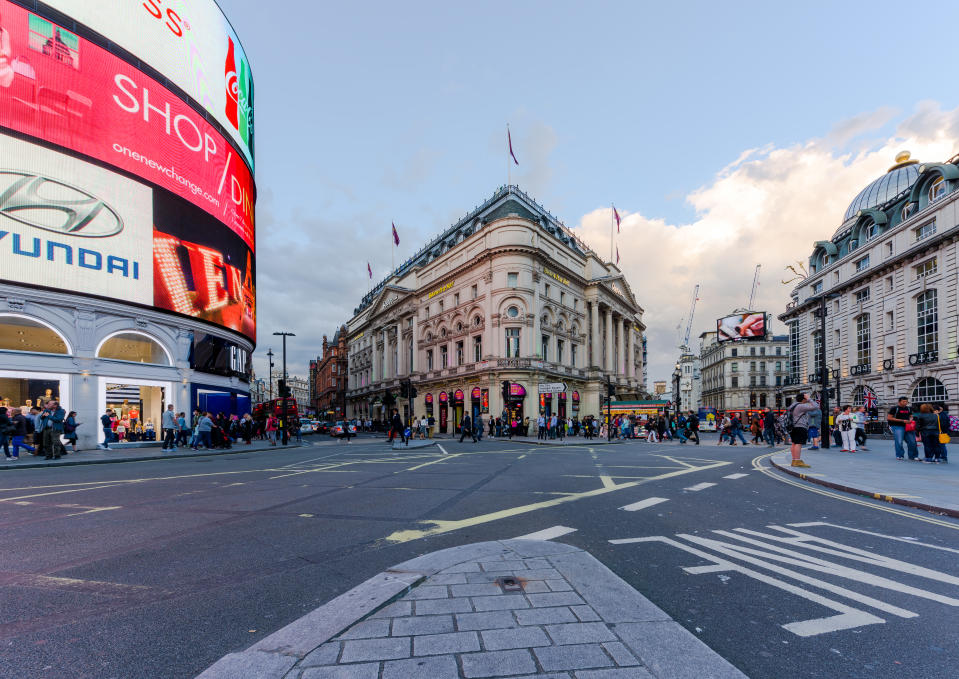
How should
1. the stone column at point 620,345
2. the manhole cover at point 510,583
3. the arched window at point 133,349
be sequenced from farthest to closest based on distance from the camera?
the stone column at point 620,345 < the arched window at point 133,349 < the manhole cover at point 510,583

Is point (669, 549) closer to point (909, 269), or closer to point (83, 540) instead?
point (83, 540)

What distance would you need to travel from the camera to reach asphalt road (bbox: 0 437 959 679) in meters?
2.74

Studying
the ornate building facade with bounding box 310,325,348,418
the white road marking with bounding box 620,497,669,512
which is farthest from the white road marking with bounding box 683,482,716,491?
the ornate building facade with bounding box 310,325,348,418

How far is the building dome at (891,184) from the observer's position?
50688mm

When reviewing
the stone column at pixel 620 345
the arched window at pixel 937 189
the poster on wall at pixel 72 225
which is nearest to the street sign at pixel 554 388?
the poster on wall at pixel 72 225

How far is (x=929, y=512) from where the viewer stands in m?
6.57

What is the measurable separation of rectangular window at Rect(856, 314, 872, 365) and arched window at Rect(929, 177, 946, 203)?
12.3 metres

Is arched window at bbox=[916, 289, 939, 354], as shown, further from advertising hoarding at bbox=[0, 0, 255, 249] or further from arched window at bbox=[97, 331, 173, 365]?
arched window at bbox=[97, 331, 173, 365]

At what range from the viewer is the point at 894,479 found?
31.1ft

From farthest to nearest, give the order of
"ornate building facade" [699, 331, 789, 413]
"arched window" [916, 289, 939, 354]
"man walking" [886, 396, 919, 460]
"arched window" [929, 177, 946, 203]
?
"ornate building facade" [699, 331, 789, 413], "arched window" [916, 289, 939, 354], "arched window" [929, 177, 946, 203], "man walking" [886, 396, 919, 460]

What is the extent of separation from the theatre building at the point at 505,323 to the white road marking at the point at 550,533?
23.5 metres

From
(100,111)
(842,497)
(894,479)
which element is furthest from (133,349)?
(894,479)

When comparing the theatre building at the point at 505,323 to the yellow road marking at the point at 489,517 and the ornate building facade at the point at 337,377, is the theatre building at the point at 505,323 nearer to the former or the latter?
the yellow road marking at the point at 489,517

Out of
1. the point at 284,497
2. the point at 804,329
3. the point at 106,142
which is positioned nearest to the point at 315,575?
the point at 284,497
